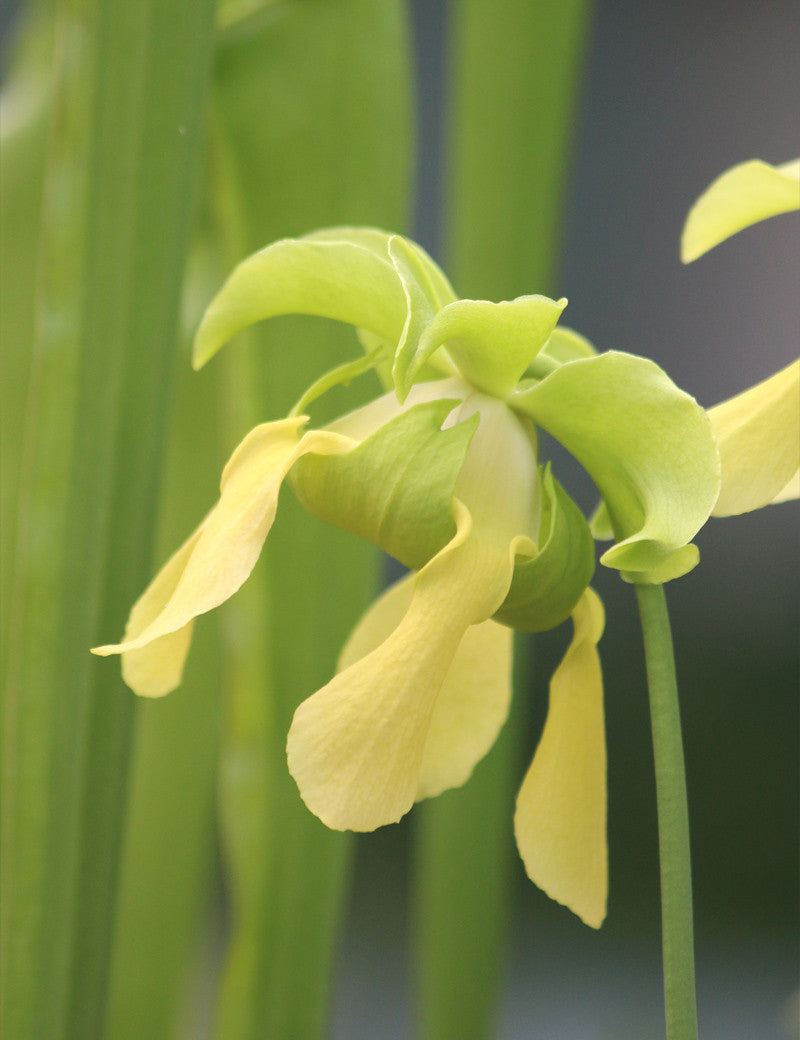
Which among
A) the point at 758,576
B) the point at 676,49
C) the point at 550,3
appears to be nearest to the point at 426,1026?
the point at 550,3

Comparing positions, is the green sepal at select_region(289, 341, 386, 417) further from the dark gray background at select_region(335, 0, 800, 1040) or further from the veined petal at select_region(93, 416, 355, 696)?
the dark gray background at select_region(335, 0, 800, 1040)

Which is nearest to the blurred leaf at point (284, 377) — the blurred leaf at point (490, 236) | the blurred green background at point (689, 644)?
the blurred leaf at point (490, 236)

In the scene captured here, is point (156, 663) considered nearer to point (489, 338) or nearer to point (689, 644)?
point (489, 338)

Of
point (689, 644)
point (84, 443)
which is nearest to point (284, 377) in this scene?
point (84, 443)

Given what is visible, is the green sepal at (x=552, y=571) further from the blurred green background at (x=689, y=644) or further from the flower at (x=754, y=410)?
the blurred green background at (x=689, y=644)

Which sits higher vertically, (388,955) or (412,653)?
(412,653)

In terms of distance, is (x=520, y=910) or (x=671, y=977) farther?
(x=520, y=910)

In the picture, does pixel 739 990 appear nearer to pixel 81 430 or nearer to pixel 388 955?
pixel 388 955
